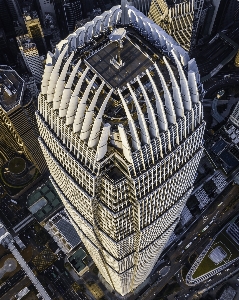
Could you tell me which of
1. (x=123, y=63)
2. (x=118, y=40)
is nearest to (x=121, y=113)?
(x=123, y=63)

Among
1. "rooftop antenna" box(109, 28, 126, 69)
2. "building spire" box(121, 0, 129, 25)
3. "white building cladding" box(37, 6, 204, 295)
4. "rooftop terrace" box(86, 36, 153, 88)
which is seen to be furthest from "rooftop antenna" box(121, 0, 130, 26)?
"rooftop antenna" box(109, 28, 126, 69)

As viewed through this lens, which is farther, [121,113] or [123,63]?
[123,63]

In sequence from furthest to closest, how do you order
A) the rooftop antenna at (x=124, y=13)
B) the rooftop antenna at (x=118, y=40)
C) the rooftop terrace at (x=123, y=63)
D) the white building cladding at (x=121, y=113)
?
the rooftop antenna at (x=124, y=13), the rooftop antenna at (x=118, y=40), the rooftop terrace at (x=123, y=63), the white building cladding at (x=121, y=113)

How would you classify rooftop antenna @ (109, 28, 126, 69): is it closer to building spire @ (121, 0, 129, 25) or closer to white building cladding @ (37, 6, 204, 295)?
white building cladding @ (37, 6, 204, 295)

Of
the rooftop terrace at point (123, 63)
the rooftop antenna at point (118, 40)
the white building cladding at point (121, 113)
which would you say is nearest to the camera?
the white building cladding at point (121, 113)

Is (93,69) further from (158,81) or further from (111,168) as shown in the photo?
(111,168)

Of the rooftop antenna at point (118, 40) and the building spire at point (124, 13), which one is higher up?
the building spire at point (124, 13)

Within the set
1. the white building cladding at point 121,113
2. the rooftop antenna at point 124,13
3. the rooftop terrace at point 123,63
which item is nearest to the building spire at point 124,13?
the rooftop antenna at point 124,13

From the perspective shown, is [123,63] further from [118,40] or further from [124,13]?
[124,13]

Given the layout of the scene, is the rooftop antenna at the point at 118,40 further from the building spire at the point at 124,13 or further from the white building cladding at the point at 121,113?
the building spire at the point at 124,13
